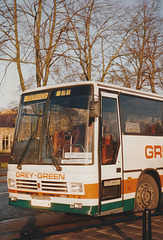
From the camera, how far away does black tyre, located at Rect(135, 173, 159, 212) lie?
29.0 ft

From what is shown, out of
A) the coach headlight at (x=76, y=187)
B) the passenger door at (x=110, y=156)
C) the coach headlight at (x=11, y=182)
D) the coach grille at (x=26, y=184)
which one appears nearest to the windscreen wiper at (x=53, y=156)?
the coach headlight at (x=76, y=187)

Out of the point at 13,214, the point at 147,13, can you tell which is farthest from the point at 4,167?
the point at 13,214

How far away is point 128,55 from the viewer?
75.4ft

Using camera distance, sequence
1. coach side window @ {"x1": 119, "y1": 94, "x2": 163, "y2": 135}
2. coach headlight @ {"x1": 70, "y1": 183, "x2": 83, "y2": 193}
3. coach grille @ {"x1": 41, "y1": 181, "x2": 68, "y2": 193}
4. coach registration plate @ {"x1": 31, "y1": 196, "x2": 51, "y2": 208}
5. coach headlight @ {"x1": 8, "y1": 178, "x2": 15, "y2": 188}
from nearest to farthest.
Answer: coach headlight @ {"x1": 70, "y1": 183, "x2": 83, "y2": 193}, coach grille @ {"x1": 41, "y1": 181, "x2": 68, "y2": 193}, coach registration plate @ {"x1": 31, "y1": 196, "x2": 51, "y2": 208}, coach headlight @ {"x1": 8, "y1": 178, "x2": 15, "y2": 188}, coach side window @ {"x1": 119, "y1": 94, "x2": 163, "y2": 135}

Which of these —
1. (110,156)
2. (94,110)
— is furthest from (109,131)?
(94,110)

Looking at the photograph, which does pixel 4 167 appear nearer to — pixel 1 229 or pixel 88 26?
pixel 88 26

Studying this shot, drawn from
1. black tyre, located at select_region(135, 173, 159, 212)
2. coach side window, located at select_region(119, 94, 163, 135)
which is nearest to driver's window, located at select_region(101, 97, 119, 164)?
coach side window, located at select_region(119, 94, 163, 135)

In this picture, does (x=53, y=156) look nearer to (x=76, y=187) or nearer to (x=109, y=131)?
(x=76, y=187)

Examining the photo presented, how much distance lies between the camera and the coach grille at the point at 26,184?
25.6 feet

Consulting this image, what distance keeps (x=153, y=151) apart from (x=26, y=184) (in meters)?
3.55

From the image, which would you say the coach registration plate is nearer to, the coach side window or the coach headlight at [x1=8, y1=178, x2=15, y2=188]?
the coach headlight at [x1=8, y1=178, x2=15, y2=188]

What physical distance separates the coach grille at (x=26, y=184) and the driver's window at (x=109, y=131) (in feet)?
5.20

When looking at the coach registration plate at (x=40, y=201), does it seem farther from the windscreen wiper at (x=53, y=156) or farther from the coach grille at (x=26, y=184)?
the windscreen wiper at (x=53, y=156)

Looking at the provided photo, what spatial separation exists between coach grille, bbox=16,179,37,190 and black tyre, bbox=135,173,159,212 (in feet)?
8.37
